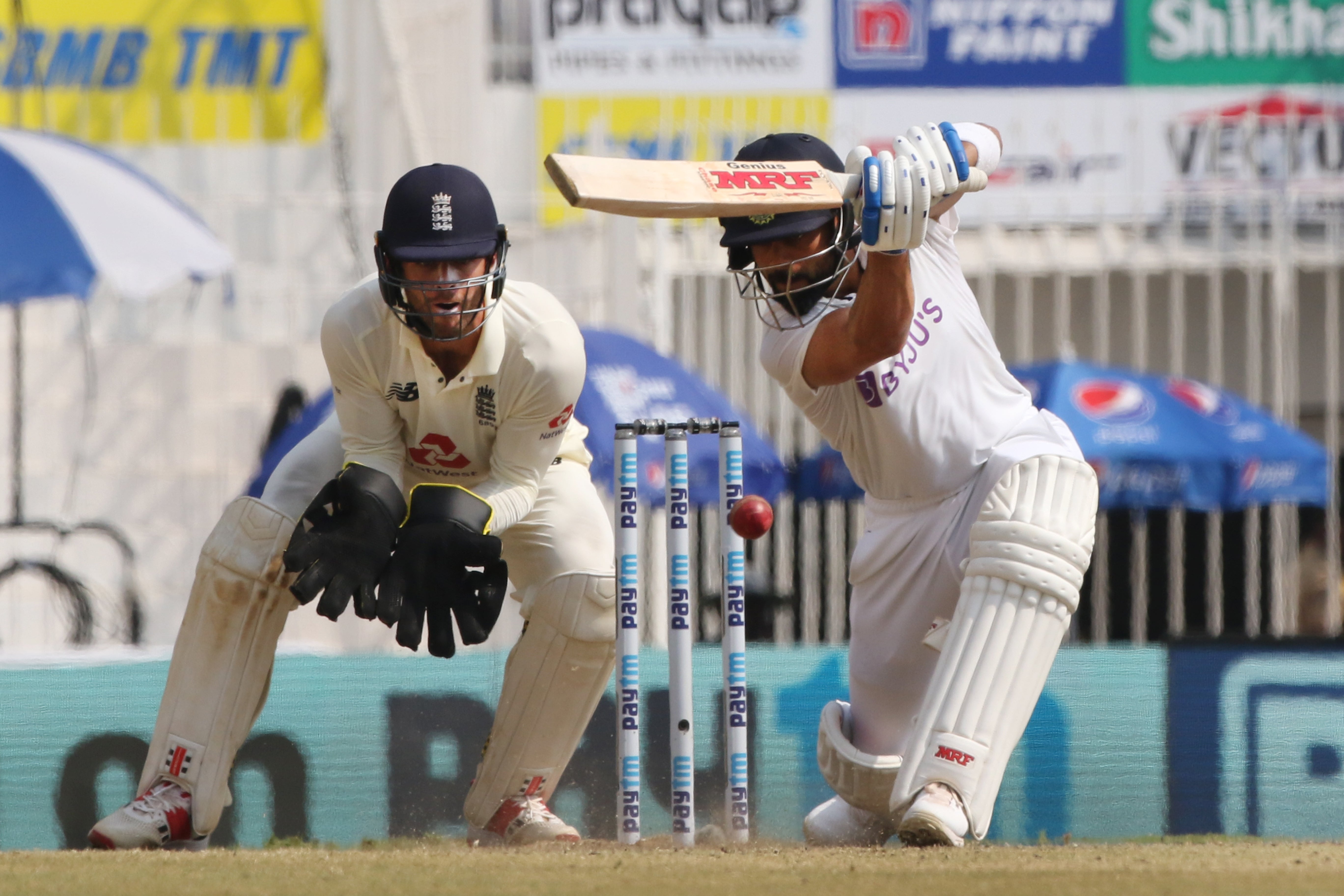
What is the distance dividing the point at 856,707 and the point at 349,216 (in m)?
4.39

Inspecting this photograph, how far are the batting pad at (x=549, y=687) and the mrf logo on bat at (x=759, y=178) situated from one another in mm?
1087

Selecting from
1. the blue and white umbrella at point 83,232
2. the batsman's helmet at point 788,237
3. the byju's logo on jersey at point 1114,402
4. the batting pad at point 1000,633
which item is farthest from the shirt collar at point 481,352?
the byju's logo on jersey at point 1114,402

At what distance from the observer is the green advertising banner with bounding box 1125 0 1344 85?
9.59m

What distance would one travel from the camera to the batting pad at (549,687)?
158 inches

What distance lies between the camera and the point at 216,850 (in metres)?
3.47

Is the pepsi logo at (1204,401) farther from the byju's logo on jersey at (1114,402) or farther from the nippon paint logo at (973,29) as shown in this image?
the nippon paint logo at (973,29)

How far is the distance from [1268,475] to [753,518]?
3953 mm

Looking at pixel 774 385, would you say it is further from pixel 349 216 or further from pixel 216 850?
pixel 216 850

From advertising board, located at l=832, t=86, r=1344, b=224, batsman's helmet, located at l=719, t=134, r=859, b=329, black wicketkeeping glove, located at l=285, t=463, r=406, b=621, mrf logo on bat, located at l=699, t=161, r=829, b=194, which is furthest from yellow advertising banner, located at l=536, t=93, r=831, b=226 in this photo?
mrf logo on bat, located at l=699, t=161, r=829, b=194

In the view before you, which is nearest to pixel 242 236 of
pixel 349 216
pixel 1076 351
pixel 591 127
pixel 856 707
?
pixel 349 216

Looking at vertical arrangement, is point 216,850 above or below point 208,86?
below

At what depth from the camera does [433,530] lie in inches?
139

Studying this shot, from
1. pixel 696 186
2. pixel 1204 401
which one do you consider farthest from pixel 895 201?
pixel 1204 401

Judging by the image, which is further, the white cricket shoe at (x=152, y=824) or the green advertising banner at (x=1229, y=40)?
the green advertising banner at (x=1229, y=40)
